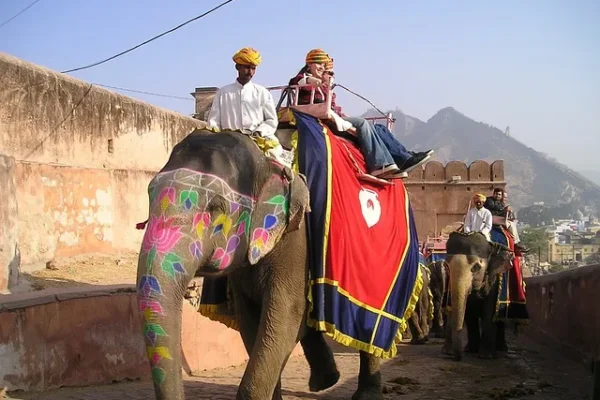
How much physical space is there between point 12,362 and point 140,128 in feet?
25.7

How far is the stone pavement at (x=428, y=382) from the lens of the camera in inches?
259

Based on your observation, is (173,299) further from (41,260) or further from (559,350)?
(559,350)

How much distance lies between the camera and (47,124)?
10.6 m

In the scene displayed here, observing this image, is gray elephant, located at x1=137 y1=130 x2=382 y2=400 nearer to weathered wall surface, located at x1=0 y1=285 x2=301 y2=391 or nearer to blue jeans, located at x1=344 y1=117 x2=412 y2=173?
blue jeans, located at x1=344 y1=117 x2=412 y2=173

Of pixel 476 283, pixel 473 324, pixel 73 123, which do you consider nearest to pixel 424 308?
pixel 476 283

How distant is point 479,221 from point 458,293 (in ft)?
5.12

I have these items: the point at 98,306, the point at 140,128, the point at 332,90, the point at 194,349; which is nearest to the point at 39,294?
the point at 98,306

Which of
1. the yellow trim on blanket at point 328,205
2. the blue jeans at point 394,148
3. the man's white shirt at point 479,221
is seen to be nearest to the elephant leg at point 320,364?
the yellow trim on blanket at point 328,205

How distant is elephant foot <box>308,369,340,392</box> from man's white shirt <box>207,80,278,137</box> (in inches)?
92.3

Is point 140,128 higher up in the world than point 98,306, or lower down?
higher up

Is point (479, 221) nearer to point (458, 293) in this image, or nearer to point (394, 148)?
point (458, 293)

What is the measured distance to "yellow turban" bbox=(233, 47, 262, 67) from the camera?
5453 mm

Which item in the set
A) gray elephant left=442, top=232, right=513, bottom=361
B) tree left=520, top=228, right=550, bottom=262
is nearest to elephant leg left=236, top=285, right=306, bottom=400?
gray elephant left=442, top=232, right=513, bottom=361

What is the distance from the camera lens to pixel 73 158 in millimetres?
11258
